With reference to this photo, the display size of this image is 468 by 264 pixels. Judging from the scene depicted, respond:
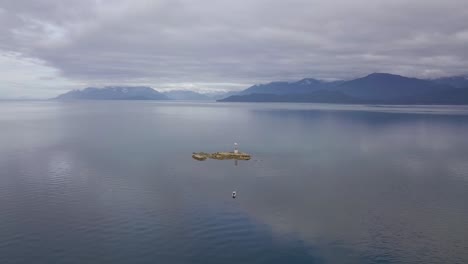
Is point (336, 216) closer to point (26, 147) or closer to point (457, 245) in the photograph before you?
point (457, 245)

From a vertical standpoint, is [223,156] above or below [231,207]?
above

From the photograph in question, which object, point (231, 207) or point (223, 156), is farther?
point (223, 156)

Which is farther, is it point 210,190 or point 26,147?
point 26,147

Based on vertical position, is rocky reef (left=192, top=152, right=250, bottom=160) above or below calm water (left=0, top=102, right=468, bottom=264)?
above

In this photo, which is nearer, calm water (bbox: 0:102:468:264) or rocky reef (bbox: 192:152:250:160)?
calm water (bbox: 0:102:468:264)

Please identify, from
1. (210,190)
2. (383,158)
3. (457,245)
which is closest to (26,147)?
(210,190)

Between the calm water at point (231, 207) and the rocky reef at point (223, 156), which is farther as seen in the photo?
the rocky reef at point (223, 156)

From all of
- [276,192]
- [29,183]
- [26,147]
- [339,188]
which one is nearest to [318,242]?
[276,192]

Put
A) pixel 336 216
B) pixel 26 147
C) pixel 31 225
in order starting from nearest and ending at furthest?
pixel 31 225, pixel 336 216, pixel 26 147

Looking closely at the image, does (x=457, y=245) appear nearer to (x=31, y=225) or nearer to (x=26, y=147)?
(x=31, y=225)

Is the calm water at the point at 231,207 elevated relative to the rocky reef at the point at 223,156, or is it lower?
lower

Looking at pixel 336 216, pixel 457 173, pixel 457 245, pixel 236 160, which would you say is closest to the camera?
pixel 457 245
